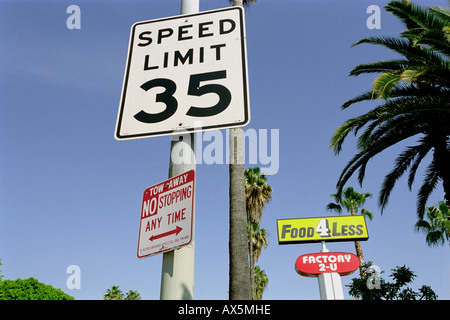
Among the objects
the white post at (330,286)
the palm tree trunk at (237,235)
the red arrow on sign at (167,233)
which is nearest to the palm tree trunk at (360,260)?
the white post at (330,286)

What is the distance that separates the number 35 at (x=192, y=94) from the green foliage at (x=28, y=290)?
3135 cm

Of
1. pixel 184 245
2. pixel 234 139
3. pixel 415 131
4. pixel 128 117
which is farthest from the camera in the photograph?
pixel 415 131

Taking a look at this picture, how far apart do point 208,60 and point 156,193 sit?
1037 millimetres

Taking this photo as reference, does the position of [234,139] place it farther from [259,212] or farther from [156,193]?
[259,212]

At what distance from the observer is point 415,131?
11.2 m

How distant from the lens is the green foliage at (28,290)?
90.9 feet

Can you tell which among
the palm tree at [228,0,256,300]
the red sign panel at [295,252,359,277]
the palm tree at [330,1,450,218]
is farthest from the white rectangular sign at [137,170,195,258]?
the red sign panel at [295,252,359,277]

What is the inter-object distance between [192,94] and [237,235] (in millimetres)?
5295

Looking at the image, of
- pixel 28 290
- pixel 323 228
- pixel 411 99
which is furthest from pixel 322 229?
pixel 28 290

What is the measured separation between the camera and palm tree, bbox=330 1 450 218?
9.52 meters

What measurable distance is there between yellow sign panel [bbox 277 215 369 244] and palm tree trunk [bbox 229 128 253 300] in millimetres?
6897

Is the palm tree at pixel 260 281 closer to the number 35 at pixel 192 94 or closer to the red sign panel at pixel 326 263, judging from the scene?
the red sign panel at pixel 326 263

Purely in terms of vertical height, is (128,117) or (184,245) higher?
(128,117)
